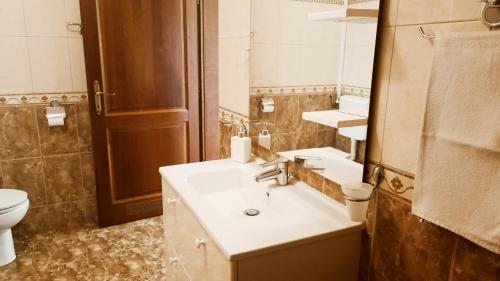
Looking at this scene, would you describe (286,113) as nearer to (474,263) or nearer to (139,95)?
(474,263)

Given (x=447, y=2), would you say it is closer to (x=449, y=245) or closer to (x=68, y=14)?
(x=449, y=245)

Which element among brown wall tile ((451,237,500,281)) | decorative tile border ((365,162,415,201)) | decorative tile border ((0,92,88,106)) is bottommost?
brown wall tile ((451,237,500,281))

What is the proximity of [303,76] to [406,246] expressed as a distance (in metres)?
0.80

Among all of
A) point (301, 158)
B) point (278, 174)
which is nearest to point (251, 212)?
point (278, 174)

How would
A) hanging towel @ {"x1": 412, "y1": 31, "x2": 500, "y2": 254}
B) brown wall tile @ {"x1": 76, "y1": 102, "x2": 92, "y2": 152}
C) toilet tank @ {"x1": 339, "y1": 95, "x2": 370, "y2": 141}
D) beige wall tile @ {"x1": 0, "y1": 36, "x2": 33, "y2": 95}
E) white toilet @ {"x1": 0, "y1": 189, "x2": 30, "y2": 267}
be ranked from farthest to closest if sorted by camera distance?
brown wall tile @ {"x1": 76, "y1": 102, "x2": 92, "y2": 152}, beige wall tile @ {"x1": 0, "y1": 36, "x2": 33, "y2": 95}, white toilet @ {"x1": 0, "y1": 189, "x2": 30, "y2": 267}, toilet tank @ {"x1": 339, "y1": 95, "x2": 370, "y2": 141}, hanging towel @ {"x1": 412, "y1": 31, "x2": 500, "y2": 254}

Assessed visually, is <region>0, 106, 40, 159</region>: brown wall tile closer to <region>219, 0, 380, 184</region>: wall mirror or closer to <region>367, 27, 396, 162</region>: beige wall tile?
<region>219, 0, 380, 184</region>: wall mirror

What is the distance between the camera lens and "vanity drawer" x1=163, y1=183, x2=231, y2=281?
1.17m

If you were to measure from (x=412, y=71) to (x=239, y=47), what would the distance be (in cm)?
111

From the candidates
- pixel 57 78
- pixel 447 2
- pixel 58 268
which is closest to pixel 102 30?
pixel 57 78

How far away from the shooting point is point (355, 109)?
1.26 meters

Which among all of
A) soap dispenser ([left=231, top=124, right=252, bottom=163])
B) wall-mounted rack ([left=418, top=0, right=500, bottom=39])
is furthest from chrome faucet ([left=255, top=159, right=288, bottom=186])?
wall-mounted rack ([left=418, top=0, right=500, bottom=39])

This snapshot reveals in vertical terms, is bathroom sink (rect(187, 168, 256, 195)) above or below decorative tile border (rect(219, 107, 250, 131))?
below

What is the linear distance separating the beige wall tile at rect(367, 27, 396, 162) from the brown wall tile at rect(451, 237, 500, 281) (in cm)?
36

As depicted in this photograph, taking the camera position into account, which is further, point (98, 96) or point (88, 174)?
point (88, 174)
